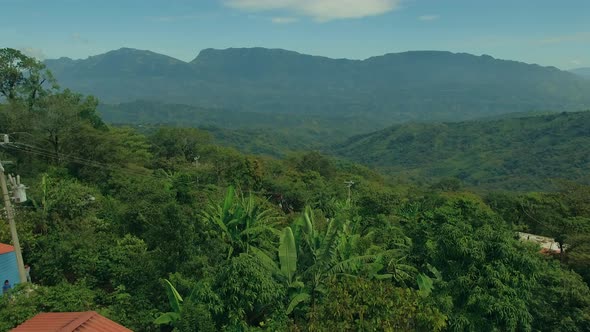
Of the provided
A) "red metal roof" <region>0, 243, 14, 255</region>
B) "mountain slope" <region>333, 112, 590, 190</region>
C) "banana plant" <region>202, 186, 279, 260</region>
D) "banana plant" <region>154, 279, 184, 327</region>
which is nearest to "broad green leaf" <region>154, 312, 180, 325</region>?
"banana plant" <region>154, 279, 184, 327</region>

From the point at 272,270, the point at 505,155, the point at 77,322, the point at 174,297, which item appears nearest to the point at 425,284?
the point at 272,270

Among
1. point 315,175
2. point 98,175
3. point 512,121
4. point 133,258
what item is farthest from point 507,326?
point 512,121

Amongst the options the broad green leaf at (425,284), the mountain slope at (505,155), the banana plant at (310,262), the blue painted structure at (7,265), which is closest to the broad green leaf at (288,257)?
the banana plant at (310,262)

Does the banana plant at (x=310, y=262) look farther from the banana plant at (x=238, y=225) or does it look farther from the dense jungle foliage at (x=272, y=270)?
the banana plant at (x=238, y=225)

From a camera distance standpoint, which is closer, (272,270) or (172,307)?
(172,307)

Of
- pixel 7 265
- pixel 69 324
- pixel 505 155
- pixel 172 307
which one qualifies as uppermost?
pixel 69 324

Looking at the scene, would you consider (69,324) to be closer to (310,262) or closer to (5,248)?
(310,262)
